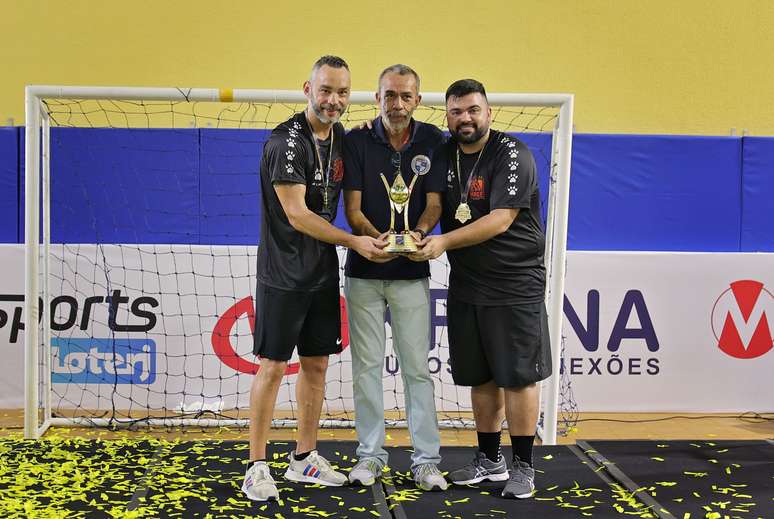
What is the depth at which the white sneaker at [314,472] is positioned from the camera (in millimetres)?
3883

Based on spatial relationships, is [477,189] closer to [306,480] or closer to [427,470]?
[427,470]

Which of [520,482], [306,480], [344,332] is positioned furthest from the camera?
[344,332]

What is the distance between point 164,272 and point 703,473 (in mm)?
3404

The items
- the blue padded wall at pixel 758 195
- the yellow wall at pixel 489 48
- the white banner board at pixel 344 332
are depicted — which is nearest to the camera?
the white banner board at pixel 344 332

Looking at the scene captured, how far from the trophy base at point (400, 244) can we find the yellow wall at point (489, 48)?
13.0 ft

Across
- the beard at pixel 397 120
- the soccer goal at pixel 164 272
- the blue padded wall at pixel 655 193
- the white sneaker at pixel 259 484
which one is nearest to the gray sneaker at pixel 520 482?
the soccer goal at pixel 164 272

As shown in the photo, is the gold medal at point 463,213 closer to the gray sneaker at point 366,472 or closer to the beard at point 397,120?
the beard at point 397,120

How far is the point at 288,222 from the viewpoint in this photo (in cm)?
371

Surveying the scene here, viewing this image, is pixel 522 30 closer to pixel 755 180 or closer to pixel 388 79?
pixel 755 180

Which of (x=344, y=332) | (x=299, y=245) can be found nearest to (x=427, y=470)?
(x=299, y=245)

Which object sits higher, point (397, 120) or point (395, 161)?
point (397, 120)

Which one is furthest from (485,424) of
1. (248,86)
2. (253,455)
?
(248,86)

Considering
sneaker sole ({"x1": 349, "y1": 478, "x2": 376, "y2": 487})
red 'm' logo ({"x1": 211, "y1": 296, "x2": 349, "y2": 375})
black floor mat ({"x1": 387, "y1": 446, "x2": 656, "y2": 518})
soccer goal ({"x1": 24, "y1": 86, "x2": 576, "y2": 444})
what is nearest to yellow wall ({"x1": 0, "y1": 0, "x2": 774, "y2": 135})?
soccer goal ({"x1": 24, "y1": 86, "x2": 576, "y2": 444})

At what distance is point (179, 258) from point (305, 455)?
200 centimetres
